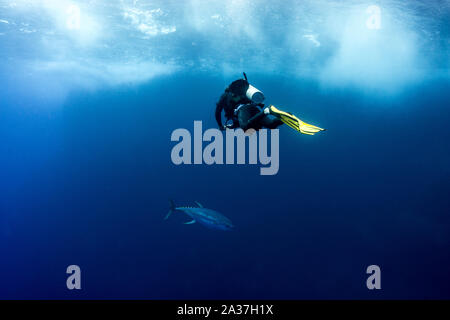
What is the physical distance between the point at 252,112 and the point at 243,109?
0.59ft

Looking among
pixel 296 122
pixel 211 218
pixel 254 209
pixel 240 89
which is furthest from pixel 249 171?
pixel 296 122

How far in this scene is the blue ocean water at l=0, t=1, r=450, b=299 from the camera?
15742mm

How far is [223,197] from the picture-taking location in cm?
2752

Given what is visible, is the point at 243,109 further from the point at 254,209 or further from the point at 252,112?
the point at 254,209

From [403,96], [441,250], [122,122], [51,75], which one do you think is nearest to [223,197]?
[441,250]

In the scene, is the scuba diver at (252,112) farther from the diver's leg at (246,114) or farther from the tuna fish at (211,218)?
the tuna fish at (211,218)

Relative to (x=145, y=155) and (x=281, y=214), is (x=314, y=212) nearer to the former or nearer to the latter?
(x=281, y=214)

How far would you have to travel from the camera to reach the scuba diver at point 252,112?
3.96 meters

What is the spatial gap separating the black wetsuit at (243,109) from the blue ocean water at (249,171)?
40.1 feet

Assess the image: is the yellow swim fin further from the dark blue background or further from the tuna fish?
the dark blue background

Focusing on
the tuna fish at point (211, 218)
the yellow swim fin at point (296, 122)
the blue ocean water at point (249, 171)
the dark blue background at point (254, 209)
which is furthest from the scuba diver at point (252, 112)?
the dark blue background at point (254, 209)

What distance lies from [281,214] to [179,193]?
13622 mm

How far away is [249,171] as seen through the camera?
29.5 metres

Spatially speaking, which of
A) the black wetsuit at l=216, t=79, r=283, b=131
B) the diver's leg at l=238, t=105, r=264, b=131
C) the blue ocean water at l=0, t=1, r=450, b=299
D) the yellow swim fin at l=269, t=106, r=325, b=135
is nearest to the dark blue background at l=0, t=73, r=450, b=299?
the blue ocean water at l=0, t=1, r=450, b=299
